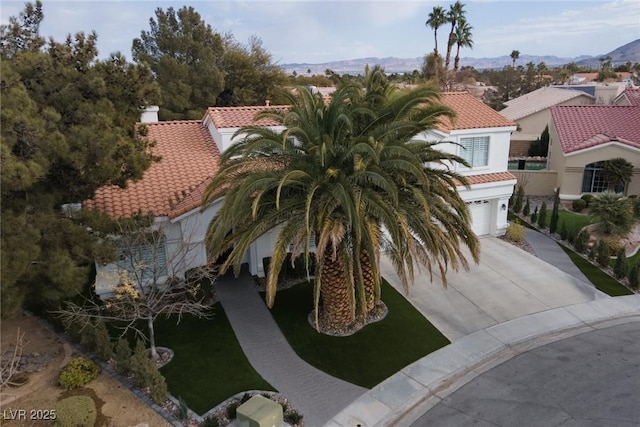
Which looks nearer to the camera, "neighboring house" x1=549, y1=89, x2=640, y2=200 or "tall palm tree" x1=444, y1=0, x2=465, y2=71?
"neighboring house" x1=549, y1=89, x2=640, y2=200

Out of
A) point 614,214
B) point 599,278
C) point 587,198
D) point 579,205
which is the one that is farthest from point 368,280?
point 587,198

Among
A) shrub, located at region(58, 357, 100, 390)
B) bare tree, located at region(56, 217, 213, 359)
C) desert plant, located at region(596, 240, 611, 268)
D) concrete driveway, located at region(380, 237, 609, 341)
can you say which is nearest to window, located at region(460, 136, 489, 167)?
concrete driveway, located at region(380, 237, 609, 341)

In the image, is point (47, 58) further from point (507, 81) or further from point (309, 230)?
point (507, 81)

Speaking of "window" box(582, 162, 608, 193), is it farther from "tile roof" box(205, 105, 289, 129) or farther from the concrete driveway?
"tile roof" box(205, 105, 289, 129)

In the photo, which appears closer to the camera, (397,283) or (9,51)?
(9,51)

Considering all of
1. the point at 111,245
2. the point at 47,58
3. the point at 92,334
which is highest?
the point at 47,58

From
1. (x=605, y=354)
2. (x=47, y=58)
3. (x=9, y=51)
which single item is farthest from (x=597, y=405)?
(x=9, y=51)

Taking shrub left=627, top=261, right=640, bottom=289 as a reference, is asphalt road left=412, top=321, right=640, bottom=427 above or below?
below
